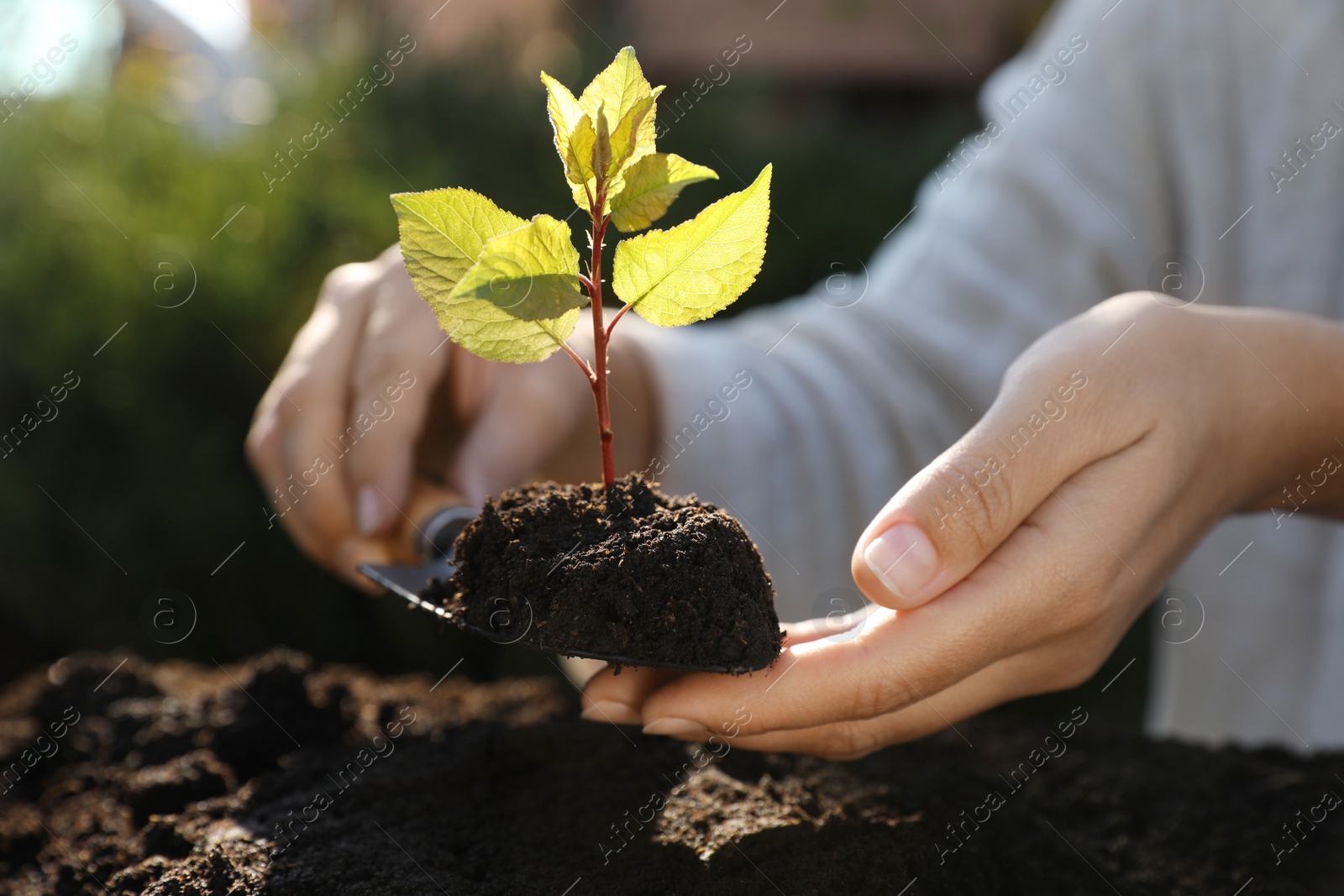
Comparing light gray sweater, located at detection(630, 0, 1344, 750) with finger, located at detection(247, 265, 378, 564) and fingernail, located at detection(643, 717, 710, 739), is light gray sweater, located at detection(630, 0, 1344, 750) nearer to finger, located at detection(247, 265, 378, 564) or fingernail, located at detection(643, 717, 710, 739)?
finger, located at detection(247, 265, 378, 564)

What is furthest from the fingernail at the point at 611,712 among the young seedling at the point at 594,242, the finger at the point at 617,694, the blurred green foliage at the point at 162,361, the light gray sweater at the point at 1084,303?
the blurred green foliage at the point at 162,361

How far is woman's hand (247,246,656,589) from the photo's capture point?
1394mm

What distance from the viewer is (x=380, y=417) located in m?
1.41

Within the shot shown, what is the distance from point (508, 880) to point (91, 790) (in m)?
0.72

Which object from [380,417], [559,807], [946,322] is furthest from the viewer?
[946,322]

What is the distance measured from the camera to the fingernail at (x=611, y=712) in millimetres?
962

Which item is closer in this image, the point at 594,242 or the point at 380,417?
the point at 594,242

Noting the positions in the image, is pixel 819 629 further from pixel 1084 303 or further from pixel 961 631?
pixel 1084 303

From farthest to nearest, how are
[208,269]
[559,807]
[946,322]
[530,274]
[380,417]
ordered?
1. [208,269]
2. [946,322]
3. [380,417]
4. [559,807]
5. [530,274]

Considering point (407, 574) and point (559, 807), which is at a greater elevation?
point (407, 574)

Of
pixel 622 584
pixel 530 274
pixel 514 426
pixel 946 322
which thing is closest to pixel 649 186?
pixel 530 274

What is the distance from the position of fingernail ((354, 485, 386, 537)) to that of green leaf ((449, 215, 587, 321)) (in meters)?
0.58

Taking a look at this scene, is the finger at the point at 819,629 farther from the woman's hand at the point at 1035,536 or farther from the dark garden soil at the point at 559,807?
the dark garden soil at the point at 559,807

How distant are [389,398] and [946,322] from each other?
124cm
